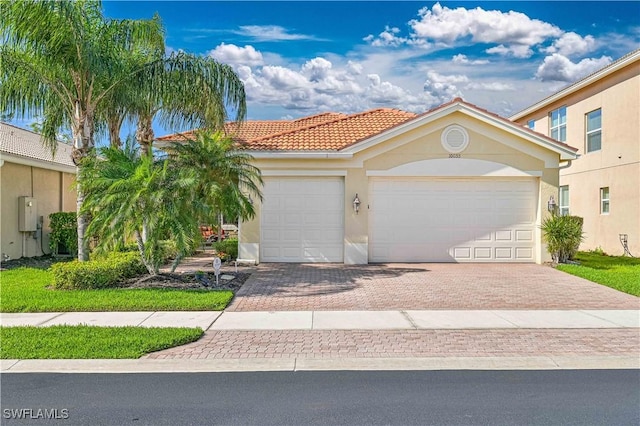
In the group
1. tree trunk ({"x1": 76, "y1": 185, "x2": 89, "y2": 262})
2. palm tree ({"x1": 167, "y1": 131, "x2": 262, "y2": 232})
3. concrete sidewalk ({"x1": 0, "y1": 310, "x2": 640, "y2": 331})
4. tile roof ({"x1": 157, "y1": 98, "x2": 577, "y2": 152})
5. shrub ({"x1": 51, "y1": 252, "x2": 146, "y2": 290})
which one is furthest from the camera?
tile roof ({"x1": 157, "y1": 98, "x2": 577, "y2": 152})

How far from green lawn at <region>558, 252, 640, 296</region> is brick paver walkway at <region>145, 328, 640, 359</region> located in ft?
14.2

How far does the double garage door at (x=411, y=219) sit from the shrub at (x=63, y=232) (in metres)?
6.55

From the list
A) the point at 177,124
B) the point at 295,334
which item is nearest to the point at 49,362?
the point at 295,334

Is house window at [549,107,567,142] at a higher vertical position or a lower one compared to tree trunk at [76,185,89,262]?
higher

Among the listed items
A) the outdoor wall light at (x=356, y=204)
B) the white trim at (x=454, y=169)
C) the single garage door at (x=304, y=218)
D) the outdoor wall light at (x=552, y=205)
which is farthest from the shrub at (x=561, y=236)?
the single garage door at (x=304, y=218)

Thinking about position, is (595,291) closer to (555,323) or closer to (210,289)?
(555,323)

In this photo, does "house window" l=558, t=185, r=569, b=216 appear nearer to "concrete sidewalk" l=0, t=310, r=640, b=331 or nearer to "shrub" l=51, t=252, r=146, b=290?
"concrete sidewalk" l=0, t=310, r=640, b=331

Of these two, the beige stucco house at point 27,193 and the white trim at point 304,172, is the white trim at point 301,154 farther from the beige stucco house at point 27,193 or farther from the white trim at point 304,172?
the beige stucco house at point 27,193

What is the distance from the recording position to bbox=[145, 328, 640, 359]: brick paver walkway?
6.70 meters

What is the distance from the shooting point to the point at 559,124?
2280 centimetres

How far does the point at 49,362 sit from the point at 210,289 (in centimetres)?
484

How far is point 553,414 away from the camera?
481 cm

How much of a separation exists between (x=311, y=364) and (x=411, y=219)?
10256mm

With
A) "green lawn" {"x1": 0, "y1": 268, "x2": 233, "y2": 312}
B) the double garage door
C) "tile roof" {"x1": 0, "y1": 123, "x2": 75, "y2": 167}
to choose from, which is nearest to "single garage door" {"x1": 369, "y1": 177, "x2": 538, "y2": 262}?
the double garage door
